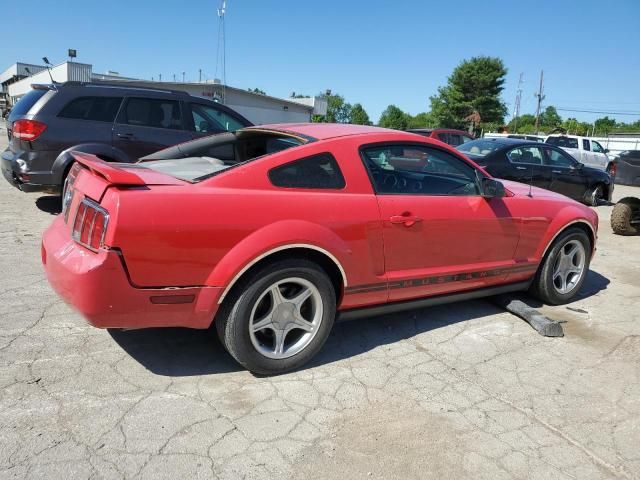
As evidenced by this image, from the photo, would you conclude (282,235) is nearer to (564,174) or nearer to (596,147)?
(564,174)

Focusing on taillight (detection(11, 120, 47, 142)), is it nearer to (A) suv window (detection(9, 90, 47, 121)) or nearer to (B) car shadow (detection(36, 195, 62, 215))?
(A) suv window (detection(9, 90, 47, 121))

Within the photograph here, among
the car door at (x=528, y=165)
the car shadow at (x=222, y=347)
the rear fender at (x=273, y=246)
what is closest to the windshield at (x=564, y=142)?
the car door at (x=528, y=165)

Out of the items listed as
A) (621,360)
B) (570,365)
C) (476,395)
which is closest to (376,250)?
(476,395)

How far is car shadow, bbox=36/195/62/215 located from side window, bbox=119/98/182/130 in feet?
5.57

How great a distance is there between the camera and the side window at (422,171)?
3.62m

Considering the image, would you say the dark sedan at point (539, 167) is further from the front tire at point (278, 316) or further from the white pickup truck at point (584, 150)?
the white pickup truck at point (584, 150)

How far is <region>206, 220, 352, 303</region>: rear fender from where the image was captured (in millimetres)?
2758

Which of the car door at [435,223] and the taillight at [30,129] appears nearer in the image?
the car door at [435,223]

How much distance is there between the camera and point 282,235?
2879 millimetres

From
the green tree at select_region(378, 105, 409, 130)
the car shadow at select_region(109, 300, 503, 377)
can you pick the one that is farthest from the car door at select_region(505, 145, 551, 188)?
the green tree at select_region(378, 105, 409, 130)

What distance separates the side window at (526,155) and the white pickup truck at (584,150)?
10.2 m

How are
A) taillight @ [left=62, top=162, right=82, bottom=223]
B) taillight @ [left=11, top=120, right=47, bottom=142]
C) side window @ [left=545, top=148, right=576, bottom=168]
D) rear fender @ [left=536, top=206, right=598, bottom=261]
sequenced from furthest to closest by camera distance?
1. side window @ [left=545, top=148, right=576, bottom=168]
2. taillight @ [left=11, top=120, right=47, bottom=142]
3. rear fender @ [left=536, top=206, right=598, bottom=261]
4. taillight @ [left=62, top=162, right=82, bottom=223]

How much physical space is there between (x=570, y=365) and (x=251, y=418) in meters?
2.32

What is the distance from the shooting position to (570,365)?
3541mm
